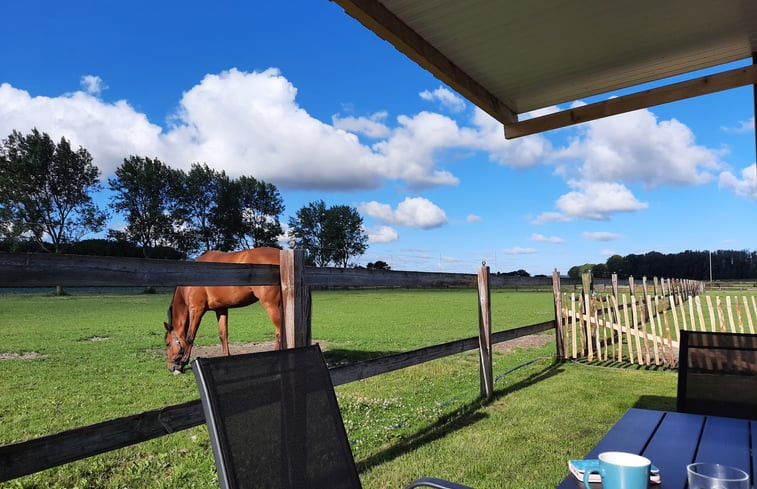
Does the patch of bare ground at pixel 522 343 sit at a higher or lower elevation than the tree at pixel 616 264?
lower

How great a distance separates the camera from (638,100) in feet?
15.0

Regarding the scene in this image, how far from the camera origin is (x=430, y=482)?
154 cm

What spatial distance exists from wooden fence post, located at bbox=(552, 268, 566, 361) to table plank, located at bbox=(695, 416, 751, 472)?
570 centimetres

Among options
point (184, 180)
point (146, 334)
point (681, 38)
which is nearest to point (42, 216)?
point (184, 180)

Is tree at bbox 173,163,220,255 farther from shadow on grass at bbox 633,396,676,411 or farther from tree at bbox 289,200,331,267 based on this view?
shadow on grass at bbox 633,396,676,411

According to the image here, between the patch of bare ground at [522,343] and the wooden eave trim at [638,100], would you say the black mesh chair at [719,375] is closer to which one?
the wooden eave trim at [638,100]

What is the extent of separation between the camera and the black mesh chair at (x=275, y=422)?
1374 mm

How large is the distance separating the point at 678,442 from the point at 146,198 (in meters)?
63.7

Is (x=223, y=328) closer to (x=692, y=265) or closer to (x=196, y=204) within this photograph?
(x=196, y=204)

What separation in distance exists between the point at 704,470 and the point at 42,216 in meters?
54.5

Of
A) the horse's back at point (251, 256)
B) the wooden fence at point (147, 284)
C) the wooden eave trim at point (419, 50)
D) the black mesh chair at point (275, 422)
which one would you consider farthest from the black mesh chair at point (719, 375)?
the horse's back at point (251, 256)

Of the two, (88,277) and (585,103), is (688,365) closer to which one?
(88,277)

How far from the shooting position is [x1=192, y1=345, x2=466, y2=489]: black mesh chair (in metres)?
1.37

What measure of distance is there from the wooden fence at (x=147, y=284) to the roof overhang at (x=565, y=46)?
1.69 metres
